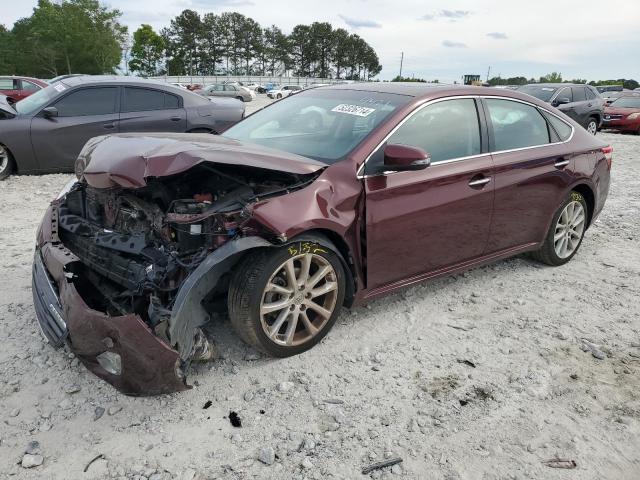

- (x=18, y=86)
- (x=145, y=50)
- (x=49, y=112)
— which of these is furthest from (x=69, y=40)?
(x=49, y=112)

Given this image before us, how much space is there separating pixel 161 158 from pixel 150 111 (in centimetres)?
567

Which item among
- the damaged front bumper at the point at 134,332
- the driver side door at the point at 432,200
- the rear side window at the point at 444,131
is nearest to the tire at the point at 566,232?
the driver side door at the point at 432,200

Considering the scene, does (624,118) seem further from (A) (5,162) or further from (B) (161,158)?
(B) (161,158)

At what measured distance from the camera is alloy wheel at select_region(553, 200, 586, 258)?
4.62m

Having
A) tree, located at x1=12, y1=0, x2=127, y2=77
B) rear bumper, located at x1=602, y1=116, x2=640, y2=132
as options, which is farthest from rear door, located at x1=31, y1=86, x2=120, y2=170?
tree, located at x1=12, y1=0, x2=127, y2=77

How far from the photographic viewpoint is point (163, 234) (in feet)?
9.52

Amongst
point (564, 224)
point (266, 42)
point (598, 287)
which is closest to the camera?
point (598, 287)

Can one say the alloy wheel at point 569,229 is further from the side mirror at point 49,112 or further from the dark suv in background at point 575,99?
the dark suv in background at point 575,99

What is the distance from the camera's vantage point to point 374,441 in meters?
2.48

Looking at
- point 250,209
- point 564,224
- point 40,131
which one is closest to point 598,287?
point 564,224

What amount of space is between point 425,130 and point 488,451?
2.08m

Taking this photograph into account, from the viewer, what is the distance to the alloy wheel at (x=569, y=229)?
15.2ft

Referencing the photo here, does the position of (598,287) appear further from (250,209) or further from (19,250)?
(19,250)

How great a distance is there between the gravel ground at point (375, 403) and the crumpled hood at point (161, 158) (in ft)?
3.68
